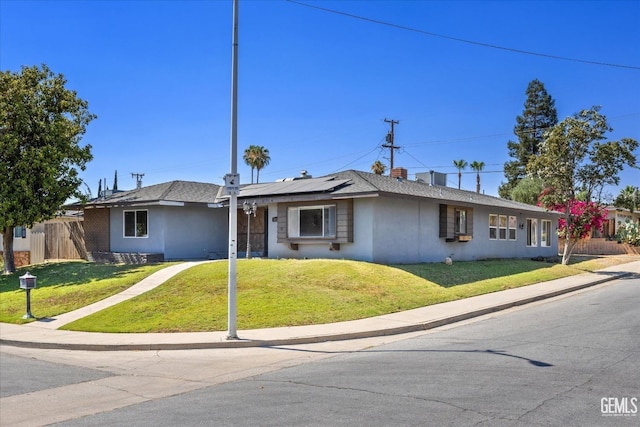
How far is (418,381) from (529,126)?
196ft

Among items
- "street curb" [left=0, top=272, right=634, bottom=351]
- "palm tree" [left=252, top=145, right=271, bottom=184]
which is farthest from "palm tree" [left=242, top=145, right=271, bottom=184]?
"street curb" [left=0, top=272, right=634, bottom=351]

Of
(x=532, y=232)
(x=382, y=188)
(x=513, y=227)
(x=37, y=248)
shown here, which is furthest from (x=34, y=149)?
(x=532, y=232)

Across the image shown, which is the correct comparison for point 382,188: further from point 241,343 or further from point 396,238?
point 241,343

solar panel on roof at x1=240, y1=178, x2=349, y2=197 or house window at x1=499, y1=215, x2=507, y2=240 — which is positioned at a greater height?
solar panel on roof at x1=240, y1=178, x2=349, y2=197

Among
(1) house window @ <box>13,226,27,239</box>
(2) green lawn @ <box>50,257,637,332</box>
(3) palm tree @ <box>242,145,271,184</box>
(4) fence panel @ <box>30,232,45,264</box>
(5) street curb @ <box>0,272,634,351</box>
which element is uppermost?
(3) palm tree @ <box>242,145,271,184</box>

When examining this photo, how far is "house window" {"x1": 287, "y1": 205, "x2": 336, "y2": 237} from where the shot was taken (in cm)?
2228

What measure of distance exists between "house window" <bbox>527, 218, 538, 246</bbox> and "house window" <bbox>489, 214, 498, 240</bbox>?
14.7 ft

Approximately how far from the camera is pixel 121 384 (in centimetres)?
861

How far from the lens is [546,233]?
3500 centimetres

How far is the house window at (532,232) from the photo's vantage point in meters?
32.9

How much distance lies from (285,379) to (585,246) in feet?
122

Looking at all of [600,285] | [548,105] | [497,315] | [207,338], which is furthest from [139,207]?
[548,105]

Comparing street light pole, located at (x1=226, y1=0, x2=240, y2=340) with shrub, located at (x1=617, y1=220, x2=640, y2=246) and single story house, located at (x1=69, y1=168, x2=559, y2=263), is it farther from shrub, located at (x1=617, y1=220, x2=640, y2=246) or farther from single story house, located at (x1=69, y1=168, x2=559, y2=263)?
shrub, located at (x1=617, y1=220, x2=640, y2=246)

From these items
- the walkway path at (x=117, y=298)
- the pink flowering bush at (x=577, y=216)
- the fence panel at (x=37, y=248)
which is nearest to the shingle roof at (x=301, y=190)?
the pink flowering bush at (x=577, y=216)
